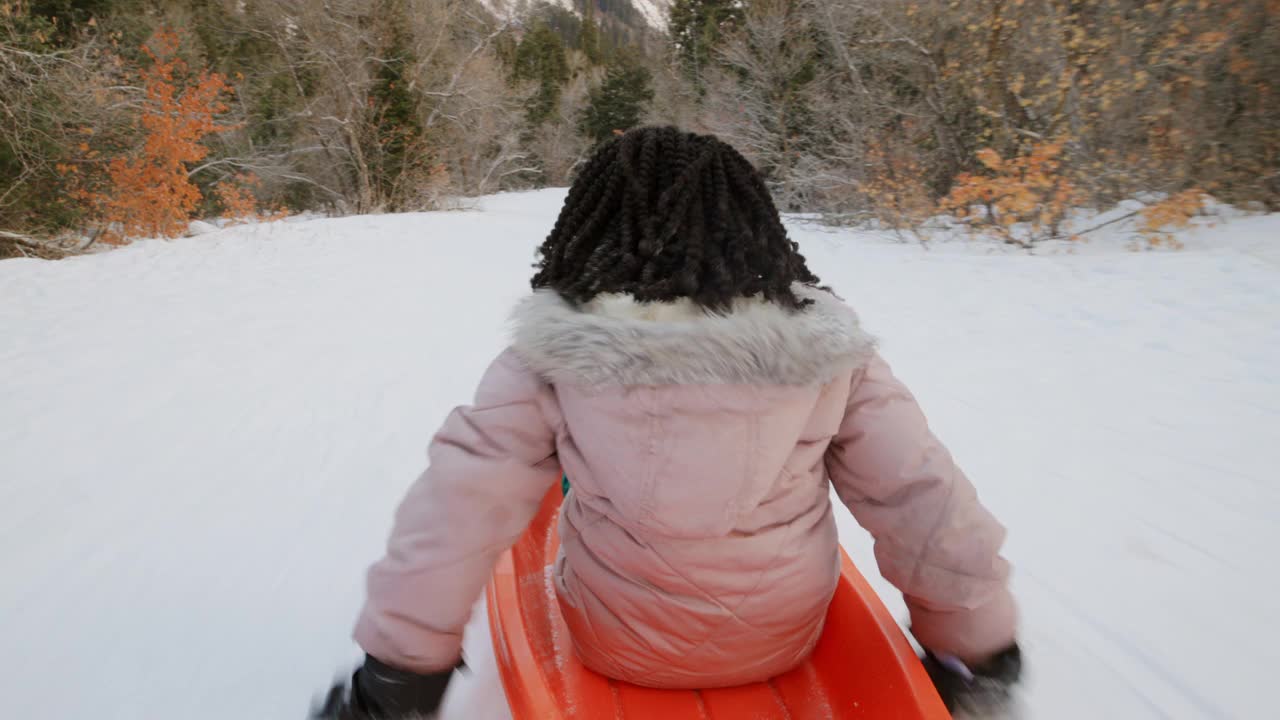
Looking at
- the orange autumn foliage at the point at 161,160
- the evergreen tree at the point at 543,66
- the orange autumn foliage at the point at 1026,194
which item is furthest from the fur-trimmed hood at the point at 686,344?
the evergreen tree at the point at 543,66

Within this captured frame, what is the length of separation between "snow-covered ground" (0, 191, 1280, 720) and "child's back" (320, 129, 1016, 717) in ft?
2.37

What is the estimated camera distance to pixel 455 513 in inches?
39.7

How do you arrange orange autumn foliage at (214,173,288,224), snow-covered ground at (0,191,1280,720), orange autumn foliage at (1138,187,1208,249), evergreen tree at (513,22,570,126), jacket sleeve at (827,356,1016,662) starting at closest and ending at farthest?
jacket sleeve at (827,356,1016,662) → snow-covered ground at (0,191,1280,720) → orange autumn foliage at (1138,187,1208,249) → orange autumn foliage at (214,173,288,224) → evergreen tree at (513,22,570,126)

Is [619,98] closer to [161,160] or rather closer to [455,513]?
[161,160]

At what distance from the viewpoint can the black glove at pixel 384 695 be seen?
3.42 feet

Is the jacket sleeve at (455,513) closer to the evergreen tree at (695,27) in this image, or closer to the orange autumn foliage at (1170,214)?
the orange autumn foliage at (1170,214)

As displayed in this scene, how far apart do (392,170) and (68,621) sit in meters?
14.6

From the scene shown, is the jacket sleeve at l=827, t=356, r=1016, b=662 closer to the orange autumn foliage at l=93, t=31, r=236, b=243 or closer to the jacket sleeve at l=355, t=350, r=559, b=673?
the jacket sleeve at l=355, t=350, r=559, b=673

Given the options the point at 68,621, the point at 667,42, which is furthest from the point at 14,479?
the point at 667,42

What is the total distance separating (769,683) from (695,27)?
22674mm

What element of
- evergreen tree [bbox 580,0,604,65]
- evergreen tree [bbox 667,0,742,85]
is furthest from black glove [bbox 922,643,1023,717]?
evergreen tree [bbox 580,0,604,65]

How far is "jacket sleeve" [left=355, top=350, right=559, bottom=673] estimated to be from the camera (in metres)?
1.00

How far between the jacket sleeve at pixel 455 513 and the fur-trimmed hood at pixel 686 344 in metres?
0.10

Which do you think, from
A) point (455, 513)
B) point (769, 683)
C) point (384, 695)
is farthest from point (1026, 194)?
point (384, 695)
